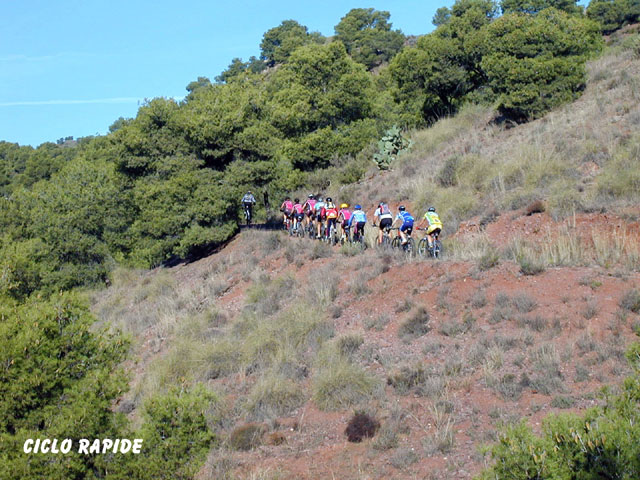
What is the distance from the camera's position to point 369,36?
88.2m

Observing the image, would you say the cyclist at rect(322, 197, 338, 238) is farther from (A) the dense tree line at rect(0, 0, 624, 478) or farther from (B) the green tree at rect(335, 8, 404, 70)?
(B) the green tree at rect(335, 8, 404, 70)

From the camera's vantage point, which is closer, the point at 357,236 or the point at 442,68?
the point at 357,236

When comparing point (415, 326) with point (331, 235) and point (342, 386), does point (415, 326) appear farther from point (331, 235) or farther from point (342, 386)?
point (331, 235)

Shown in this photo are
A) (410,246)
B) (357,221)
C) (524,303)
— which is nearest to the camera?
(524,303)

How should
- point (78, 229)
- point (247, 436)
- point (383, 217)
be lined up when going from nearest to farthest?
point (247, 436)
point (383, 217)
point (78, 229)

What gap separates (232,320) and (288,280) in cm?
224

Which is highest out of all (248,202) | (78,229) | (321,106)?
(321,106)

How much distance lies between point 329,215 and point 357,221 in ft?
6.64

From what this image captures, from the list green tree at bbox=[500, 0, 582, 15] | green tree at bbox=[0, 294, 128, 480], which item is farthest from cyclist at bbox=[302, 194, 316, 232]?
green tree at bbox=[500, 0, 582, 15]

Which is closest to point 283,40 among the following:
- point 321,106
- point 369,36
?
point 369,36

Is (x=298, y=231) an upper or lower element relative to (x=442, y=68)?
lower

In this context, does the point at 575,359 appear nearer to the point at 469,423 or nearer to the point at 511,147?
the point at 469,423

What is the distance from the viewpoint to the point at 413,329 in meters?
12.9

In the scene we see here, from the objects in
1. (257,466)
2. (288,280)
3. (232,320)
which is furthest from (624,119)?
(257,466)
